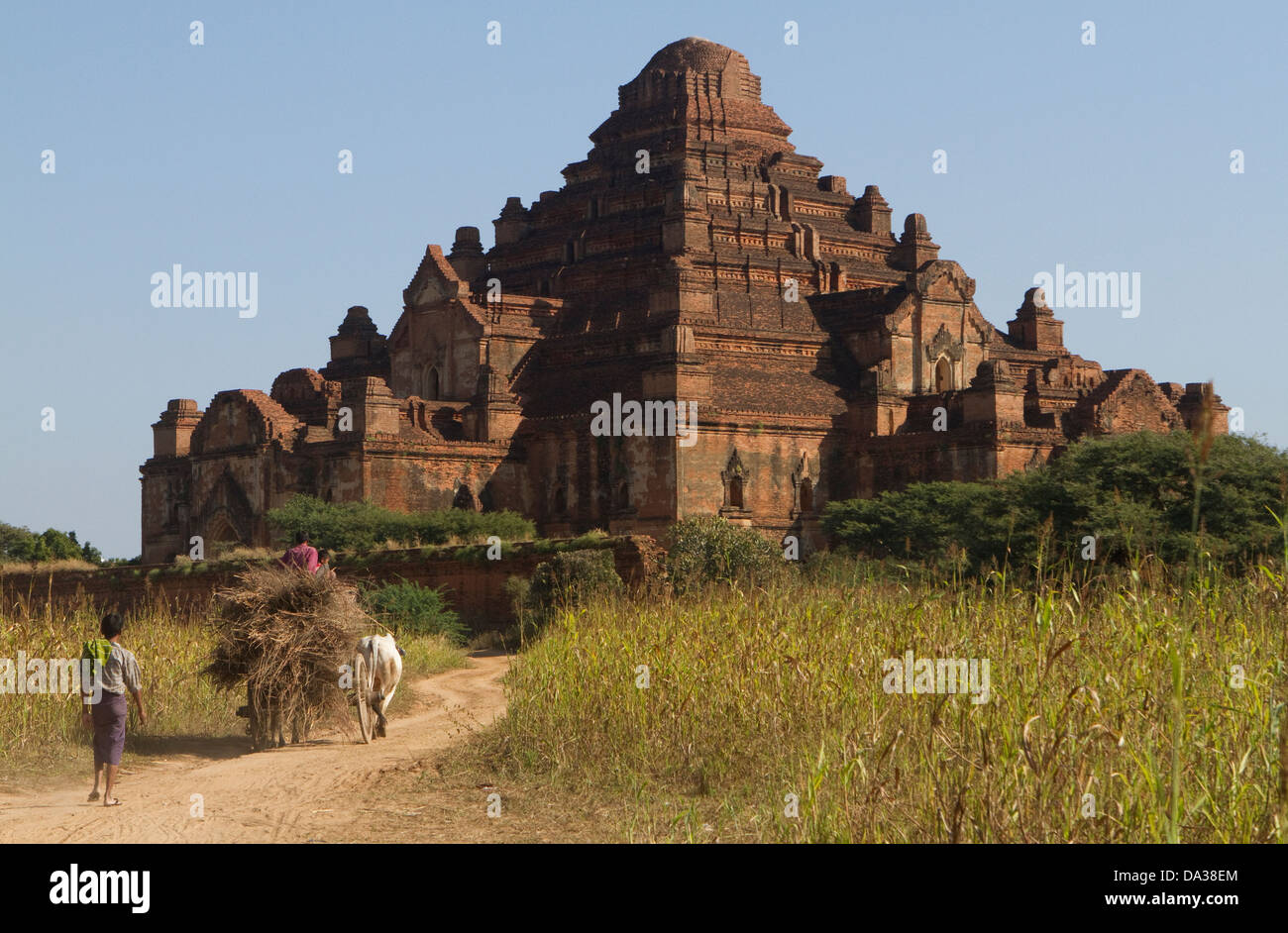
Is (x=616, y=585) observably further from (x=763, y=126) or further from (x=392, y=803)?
(x=763, y=126)

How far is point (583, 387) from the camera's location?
37094 millimetres

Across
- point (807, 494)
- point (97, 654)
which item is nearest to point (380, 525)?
point (807, 494)

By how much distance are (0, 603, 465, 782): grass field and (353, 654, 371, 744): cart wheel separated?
5.32 feet

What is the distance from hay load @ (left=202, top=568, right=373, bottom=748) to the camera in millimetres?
13820

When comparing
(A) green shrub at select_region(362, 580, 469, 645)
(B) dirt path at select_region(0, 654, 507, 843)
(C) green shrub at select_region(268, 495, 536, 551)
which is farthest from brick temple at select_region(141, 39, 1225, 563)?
(B) dirt path at select_region(0, 654, 507, 843)

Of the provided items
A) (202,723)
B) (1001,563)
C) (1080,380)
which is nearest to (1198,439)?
(202,723)

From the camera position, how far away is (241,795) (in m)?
11.1

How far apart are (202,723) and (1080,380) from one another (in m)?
30.2

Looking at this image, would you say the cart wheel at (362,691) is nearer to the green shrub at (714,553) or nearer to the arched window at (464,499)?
the green shrub at (714,553)

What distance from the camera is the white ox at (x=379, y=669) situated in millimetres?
14062

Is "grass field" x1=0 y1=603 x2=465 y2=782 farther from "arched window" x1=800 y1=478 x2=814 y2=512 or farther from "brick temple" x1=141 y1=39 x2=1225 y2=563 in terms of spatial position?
"arched window" x1=800 y1=478 x2=814 y2=512

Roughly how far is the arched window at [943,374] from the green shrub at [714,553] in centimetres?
1362

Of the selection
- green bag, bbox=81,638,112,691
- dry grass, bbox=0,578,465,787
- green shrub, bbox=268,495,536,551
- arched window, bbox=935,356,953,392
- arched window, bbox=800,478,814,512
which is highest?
arched window, bbox=935,356,953,392

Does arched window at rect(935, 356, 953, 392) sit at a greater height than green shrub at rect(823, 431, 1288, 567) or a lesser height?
greater
